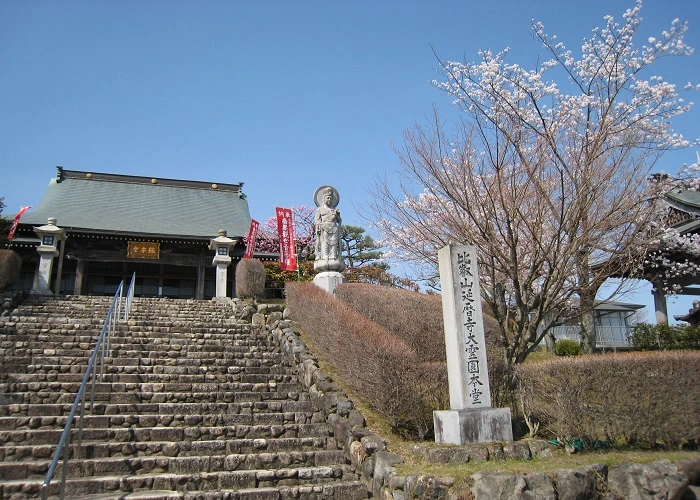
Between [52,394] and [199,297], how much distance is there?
14.8 meters

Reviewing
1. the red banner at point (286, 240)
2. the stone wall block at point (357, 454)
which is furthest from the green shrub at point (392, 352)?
the red banner at point (286, 240)

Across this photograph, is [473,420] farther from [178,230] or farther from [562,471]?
[178,230]

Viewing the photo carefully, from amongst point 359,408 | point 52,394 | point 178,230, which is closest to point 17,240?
point 178,230

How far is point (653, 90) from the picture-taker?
371 inches

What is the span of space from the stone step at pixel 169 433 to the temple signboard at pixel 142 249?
1590 centimetres

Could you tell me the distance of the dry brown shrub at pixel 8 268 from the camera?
15.6 metres

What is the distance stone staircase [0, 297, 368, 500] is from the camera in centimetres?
618

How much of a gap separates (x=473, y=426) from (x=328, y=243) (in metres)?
9.33

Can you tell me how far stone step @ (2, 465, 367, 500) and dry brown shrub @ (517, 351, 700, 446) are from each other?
9.37 feet

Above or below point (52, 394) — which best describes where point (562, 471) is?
below

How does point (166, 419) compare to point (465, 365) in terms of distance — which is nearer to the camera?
point (465, 365)

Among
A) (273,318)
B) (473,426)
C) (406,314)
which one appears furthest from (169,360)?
A: (473,426)

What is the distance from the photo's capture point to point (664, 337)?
48.8ft

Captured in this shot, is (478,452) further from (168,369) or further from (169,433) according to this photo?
(168,369)
